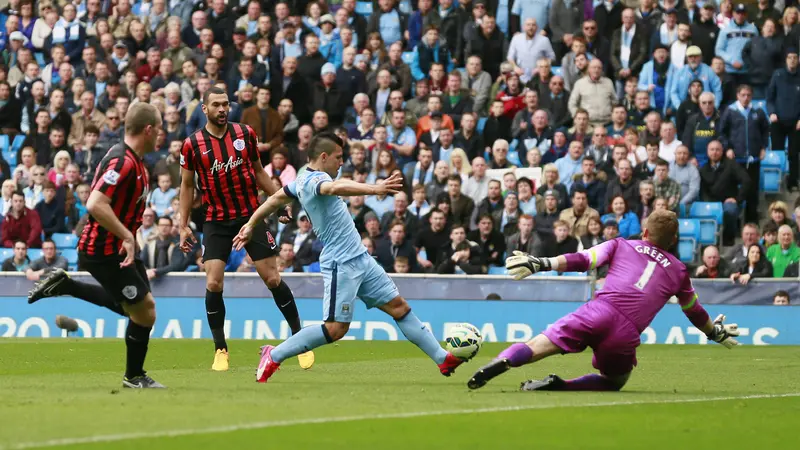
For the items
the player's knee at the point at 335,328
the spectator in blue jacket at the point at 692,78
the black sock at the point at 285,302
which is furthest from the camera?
the spectator in blue jacket at the point at 692,78

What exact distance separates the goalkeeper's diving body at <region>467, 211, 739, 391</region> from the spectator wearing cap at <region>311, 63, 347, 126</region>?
14.2 meters

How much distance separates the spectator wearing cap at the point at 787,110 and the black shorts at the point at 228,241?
11709 millimetres

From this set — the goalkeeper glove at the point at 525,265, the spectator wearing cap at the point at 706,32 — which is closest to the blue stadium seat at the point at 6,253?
the spectator wearing cap at the point at 706,32

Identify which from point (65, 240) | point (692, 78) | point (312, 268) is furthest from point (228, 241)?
point (692, 78)

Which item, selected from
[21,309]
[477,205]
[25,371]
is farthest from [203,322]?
[25,371]

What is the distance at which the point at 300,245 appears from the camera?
21.0 meters

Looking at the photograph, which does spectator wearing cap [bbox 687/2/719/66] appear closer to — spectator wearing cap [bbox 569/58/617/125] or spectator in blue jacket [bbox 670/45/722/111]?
spectator in blue jacket [bbox 670/45/722/111]

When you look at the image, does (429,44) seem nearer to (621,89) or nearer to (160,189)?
(621,89)

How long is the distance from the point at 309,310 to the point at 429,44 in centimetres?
697

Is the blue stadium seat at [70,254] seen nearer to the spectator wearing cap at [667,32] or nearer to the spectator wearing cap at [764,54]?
the spectator wearing cap at [667,32]

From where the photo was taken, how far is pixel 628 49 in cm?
2317

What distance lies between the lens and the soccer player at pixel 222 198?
41.1ft

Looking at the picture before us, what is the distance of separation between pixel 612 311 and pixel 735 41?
14.3 meters

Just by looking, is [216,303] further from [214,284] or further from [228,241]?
[228,241]
